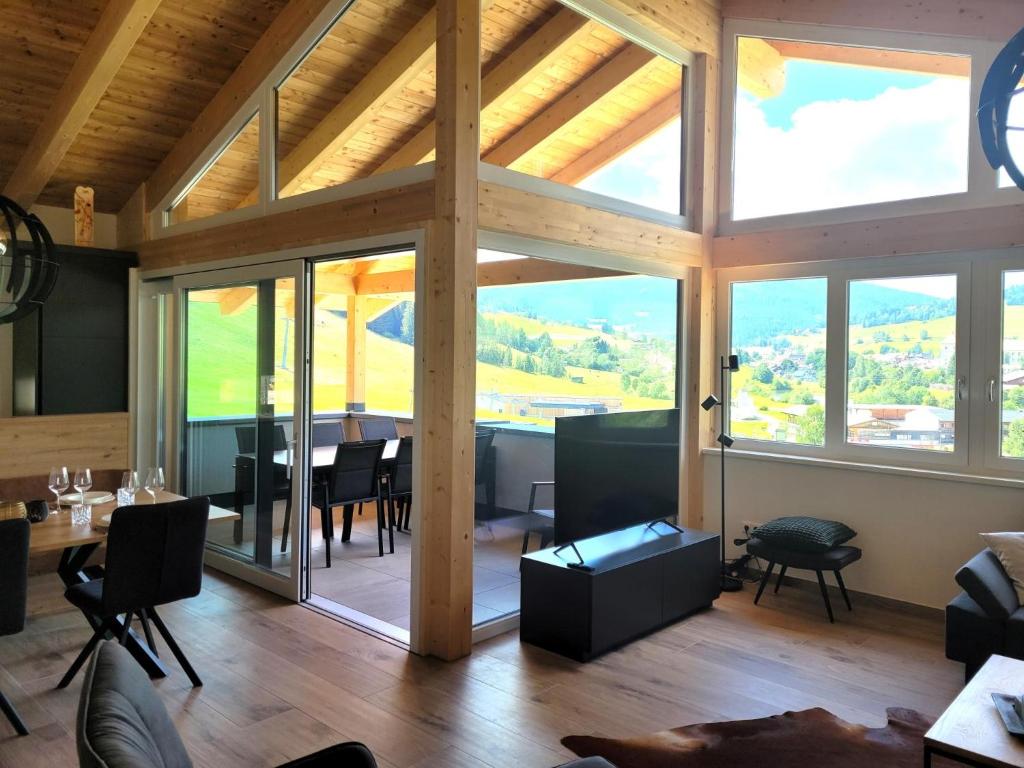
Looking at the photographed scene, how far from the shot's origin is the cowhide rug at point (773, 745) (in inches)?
115

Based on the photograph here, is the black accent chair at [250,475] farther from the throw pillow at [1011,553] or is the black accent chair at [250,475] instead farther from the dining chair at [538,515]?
the throw pillow at [1011,553]

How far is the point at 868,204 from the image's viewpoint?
491 centimetres

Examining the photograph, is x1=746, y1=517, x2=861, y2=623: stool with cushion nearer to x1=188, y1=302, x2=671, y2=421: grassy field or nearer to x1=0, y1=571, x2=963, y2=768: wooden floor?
x1=0, y1=571, x2=963, y2=768: wooden floor

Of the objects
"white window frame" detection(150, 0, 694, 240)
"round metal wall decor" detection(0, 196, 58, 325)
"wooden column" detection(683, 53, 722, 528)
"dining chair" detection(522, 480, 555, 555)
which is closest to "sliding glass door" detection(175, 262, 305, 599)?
"white window frame" detection(150, 0, 694, 240)

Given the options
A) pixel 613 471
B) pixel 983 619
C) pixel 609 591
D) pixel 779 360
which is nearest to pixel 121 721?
pixel 609 591

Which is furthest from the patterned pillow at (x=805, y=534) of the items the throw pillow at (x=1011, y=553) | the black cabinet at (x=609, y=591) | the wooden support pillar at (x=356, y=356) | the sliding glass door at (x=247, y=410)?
the wooden support pillar at (x=356, y=356)

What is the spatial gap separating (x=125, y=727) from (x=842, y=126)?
520 cm

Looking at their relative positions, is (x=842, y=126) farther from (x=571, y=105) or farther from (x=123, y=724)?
(x=123, y=724)

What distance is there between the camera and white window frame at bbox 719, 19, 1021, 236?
14.8 feet

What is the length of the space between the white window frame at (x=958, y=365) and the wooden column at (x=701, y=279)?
1.99 feet

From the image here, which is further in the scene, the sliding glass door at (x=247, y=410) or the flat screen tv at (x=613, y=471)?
the sliding glass door at (x=247, y=410)

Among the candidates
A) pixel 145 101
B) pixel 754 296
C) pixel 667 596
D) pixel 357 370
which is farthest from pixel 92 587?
pixel 357 370

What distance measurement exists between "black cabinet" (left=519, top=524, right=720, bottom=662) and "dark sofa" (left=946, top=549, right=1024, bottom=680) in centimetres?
137

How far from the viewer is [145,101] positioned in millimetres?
5297
